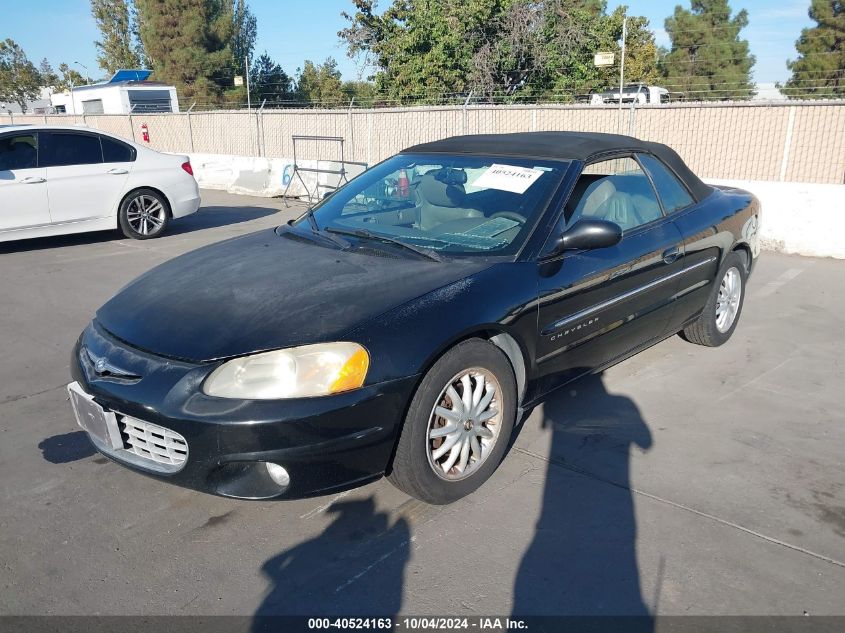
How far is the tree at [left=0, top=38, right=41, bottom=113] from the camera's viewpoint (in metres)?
61.2

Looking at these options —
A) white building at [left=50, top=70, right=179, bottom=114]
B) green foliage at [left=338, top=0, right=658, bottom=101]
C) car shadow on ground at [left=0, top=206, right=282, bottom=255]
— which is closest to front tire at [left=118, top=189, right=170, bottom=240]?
car shadow on ground at [left=0, top=206, right=282, bottom=255]

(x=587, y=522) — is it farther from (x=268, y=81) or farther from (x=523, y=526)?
(x=268, y=81)

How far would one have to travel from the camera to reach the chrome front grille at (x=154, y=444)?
278 centimetres

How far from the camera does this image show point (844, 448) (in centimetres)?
376

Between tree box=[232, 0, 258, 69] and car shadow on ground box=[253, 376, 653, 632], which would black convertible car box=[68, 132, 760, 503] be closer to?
car shadow on ground box=[253, 376, 653, 632]

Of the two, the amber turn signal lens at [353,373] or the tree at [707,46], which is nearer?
the amber turn signal lens at [353,373]

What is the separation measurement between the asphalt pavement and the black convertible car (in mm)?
301

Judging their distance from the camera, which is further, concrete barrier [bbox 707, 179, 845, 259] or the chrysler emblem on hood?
concrete barrier [bbox 707, 179, 845, 259]

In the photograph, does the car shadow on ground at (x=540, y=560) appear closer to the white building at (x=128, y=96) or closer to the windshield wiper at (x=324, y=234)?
the windshield wiper at (x=324, y=234)

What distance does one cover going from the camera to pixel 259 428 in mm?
2645

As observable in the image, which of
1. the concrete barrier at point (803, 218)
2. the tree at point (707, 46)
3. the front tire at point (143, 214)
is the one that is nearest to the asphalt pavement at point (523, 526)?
the concrete barrier at point (803, 218)

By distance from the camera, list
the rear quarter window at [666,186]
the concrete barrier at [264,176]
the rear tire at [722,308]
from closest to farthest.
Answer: the rear quarter window at [666,186], the rear tire at [722,308], the concrete barrier at [264,176]

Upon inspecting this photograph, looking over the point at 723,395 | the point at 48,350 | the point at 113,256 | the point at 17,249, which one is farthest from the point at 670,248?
the point at 17,249

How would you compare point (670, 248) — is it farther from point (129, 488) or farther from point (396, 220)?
point (129, 488)
